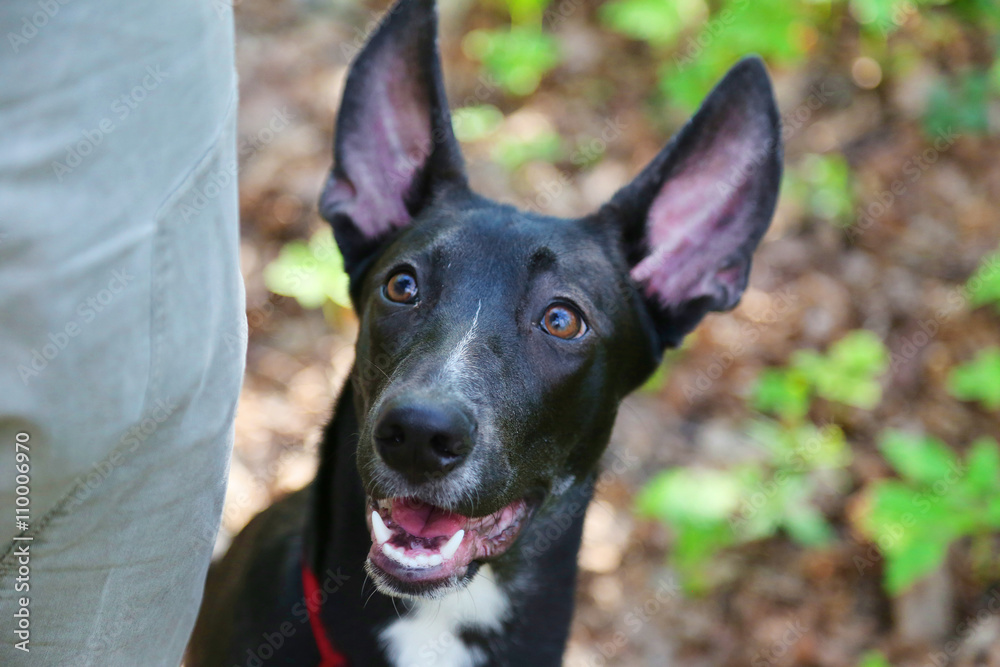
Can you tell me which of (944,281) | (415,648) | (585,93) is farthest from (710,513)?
(585,93)

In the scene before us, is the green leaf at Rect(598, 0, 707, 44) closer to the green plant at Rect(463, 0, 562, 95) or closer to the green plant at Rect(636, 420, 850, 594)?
the green plant at Rect(463, 0, 562, 95)

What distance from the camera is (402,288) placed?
106 inches

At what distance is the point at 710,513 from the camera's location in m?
4.39

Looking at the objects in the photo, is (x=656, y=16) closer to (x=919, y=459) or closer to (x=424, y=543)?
(x=919, y=459)

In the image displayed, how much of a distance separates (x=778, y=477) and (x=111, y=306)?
3754 mm

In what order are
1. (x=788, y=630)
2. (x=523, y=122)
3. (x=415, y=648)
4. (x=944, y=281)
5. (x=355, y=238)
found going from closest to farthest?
(x=415, y=648), (x=355, y=238), (x=788, y=630), (x=944, y=281), (x=523, y=122)

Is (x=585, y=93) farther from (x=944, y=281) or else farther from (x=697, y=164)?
(x=697, y=164)

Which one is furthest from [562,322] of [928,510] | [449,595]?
[928,510]

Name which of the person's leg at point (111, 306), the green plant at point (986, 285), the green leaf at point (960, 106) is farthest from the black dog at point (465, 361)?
the green leaf at point (960, 106)

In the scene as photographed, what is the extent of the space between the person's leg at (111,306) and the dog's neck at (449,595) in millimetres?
749

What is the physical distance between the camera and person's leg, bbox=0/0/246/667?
153 cm

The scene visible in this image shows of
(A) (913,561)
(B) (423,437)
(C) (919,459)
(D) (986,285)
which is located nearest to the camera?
(B) (423,437)

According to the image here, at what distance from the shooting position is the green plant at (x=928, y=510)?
4074 millimetres

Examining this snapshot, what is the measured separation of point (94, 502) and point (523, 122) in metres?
5.24
